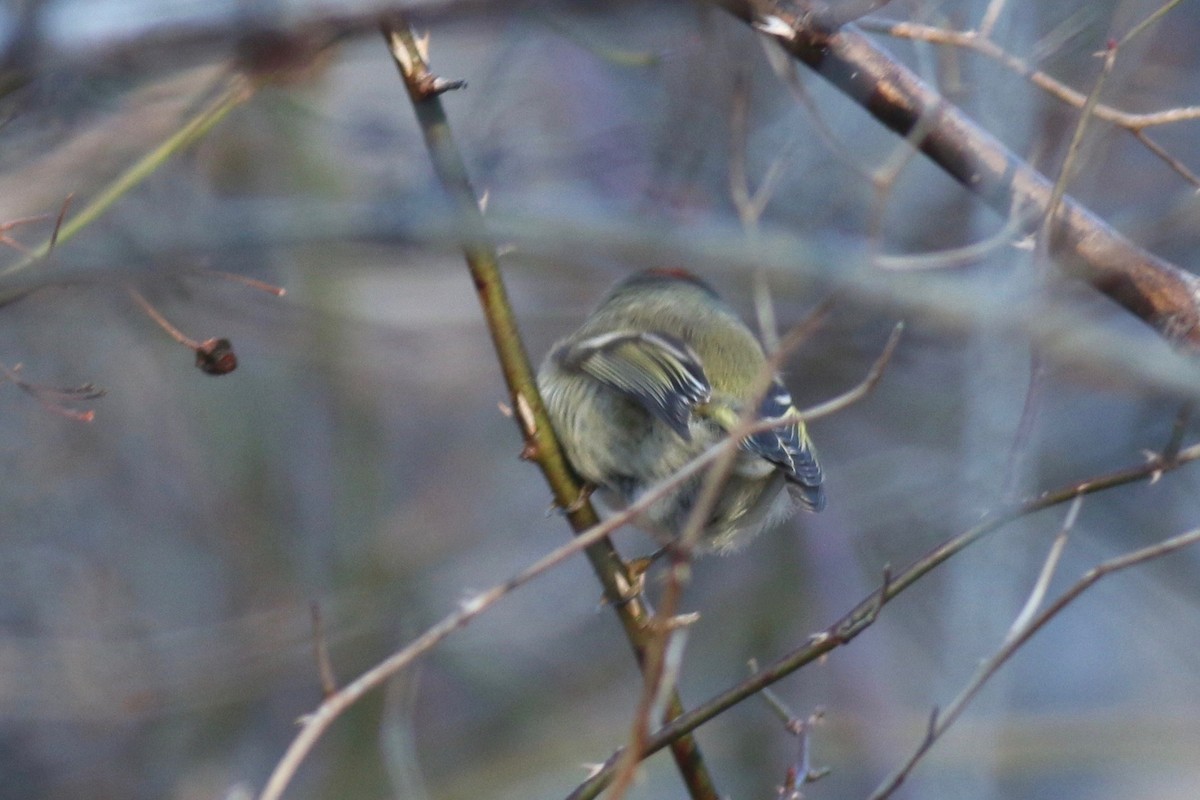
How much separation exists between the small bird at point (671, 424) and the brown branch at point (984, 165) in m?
0.62

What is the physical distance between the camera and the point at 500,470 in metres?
6.27

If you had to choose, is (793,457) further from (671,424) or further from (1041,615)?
(1041,615)

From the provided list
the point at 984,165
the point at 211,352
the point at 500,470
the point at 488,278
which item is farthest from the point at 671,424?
the point at 500,470

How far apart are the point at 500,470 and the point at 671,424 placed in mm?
3874

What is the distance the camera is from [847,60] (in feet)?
6.97

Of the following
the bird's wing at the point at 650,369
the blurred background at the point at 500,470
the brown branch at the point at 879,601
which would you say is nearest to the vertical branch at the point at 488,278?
the brown branch at the point at 879,601

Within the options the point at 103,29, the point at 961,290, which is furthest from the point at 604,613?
the point at 103,29

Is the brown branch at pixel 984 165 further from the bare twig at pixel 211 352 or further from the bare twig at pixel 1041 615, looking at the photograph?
the bare twig at pixel 211 352

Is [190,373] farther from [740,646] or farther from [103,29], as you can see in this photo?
[103,29]

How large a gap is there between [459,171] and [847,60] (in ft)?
2.32

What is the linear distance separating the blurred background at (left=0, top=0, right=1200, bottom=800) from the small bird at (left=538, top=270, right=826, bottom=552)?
703 millimetres

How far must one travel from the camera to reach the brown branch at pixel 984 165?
2.08 meters

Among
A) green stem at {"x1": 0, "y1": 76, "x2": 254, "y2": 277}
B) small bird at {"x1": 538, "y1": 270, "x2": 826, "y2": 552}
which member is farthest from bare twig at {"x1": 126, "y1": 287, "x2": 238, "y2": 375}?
small bird at {"x1": 538, "y1": 270, "x2": 826, "y2": 552}

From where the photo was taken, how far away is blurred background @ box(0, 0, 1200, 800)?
13.3 feet
